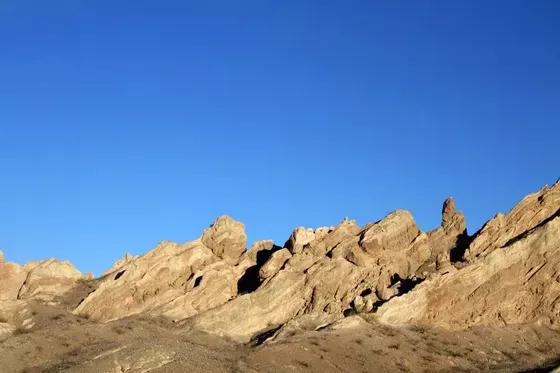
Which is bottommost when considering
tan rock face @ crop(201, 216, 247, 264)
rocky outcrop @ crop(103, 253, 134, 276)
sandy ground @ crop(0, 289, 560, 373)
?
sandy ground @ crop(0, 289, 560, 373)

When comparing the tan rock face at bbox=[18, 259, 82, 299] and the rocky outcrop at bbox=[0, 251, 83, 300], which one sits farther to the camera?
the rocky outcrop at bbox=[0, 251, 83, 300]

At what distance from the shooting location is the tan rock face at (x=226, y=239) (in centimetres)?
8062

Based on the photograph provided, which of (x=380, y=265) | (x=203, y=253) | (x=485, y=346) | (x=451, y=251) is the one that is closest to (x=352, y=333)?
(x=485, y=346)

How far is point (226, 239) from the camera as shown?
8125 cm

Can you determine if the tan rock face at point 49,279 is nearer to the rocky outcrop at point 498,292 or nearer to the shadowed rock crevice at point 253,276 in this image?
the shadowed rock crevice at point 253,276

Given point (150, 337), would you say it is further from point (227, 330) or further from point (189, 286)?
point (189, 286)

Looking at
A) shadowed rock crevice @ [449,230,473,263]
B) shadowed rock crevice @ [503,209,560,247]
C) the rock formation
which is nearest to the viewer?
the rock formation

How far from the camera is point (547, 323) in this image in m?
59.9

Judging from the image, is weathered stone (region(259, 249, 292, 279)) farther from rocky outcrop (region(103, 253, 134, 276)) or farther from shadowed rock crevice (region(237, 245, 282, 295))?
rocky outcrop (region(103, 253, 134, 276))

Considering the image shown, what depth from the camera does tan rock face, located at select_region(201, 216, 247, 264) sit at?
80625 millimetres

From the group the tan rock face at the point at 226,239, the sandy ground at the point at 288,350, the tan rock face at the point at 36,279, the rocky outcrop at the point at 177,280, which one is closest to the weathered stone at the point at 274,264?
the rocky outcrop at the point at 177,280

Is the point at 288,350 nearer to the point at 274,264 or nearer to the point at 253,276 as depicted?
the point at 274,264

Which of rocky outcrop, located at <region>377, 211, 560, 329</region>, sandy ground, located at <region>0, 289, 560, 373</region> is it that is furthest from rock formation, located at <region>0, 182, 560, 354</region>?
sandy ground, located at <region>0, 289, 560, 373</region>

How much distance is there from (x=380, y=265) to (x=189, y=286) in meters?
20.3
